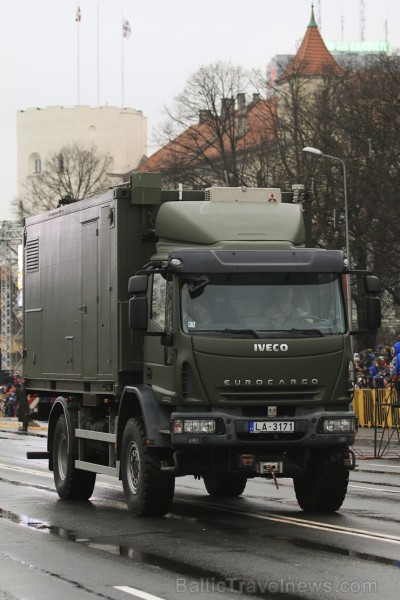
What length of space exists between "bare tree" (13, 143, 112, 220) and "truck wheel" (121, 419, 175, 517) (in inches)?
3093

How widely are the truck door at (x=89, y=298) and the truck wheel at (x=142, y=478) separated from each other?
1500mm

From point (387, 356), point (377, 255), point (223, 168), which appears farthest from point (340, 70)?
point (387, 356)

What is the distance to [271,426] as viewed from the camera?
14.2m

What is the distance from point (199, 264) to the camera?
47.1ft

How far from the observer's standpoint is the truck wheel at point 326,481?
1507 cm

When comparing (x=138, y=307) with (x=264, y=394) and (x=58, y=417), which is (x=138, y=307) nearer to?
(x=264, y=394)

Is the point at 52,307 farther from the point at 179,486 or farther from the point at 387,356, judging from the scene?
the point at 387,356

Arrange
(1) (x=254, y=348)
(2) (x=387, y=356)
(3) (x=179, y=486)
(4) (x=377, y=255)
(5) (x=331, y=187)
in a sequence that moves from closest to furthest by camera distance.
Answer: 1. (1) (x=254, y=348)
2. (3) (x=179, y=486)
3. (2) (x=387, y=356)
4. (4) (x=377, y=255)
5. (5) (x=331, y=187)

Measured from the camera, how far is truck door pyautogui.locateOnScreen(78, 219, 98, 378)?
54.2ft

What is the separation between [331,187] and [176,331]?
4586 cm

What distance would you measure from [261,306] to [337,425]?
1.41m

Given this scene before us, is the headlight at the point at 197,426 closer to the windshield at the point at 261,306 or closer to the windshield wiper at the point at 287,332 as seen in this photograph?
the windshield at the point at 261,306

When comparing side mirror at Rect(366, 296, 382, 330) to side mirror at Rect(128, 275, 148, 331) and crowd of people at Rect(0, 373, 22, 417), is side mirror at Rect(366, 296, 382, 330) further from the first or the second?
crowd of people at Rect(0, 373, 22, 417)

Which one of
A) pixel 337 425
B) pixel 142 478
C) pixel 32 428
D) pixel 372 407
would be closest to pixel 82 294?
pixel 142 478
